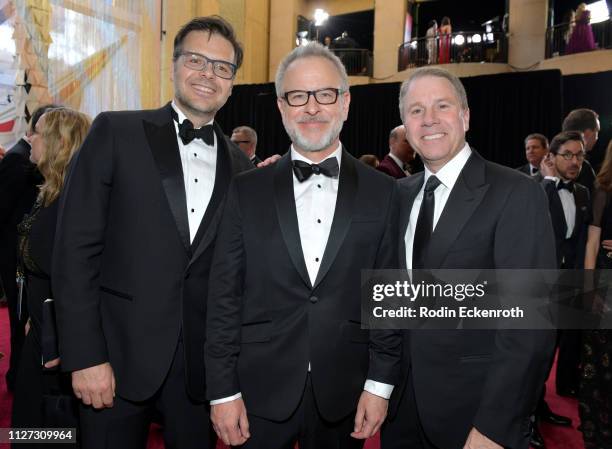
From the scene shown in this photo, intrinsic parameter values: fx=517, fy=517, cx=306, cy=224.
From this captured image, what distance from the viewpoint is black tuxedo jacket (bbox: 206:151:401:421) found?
1.69 m

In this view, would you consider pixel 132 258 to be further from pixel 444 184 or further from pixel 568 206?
pixel 568 206

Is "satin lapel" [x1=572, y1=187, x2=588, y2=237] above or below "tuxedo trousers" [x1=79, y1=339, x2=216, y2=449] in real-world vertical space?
above

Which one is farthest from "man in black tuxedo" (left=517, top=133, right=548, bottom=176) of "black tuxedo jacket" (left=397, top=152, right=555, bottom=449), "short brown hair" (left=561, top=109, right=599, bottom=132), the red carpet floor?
"black tuxedo jacket" (left=397, top=152, right=555, bottom=449)

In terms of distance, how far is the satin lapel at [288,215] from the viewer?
1.68 meters

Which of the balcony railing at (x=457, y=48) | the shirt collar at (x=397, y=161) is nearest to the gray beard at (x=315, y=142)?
the shirt collar at (x=397, y=161)

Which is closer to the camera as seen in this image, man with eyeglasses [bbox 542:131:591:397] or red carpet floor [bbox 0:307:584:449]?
red carpet floor [bbox 0:307:584:449]

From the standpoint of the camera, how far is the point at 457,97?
1.86m

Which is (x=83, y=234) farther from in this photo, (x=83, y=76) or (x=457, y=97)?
(x=83, y=76)

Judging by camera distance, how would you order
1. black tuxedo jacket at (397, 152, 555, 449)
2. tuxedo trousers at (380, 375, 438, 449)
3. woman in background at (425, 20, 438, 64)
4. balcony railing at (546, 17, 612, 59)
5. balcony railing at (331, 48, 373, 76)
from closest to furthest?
1. black tuxedo jacket at (397, 152, 555, 449)
2. tuxedo trousers at (380, 375, 438, 449)
3. balcony railing at (546, 17, 612, 59)
4. woman in background at (425, 20, 438, 64)
5. balcony railing at (331, 48, 373, 76)

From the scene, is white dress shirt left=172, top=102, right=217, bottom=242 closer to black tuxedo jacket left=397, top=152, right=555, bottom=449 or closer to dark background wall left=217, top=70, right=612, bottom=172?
black tuxedo jacket left=397, top=152, right=555, bottom=449

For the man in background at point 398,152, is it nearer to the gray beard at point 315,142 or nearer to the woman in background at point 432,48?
the gray beard at point 315,142

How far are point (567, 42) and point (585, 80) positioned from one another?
304cm

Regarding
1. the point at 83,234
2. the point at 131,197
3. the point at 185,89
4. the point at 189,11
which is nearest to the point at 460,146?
the point at 185,89

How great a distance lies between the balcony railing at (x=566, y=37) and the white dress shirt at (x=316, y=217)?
1257 centimetres
